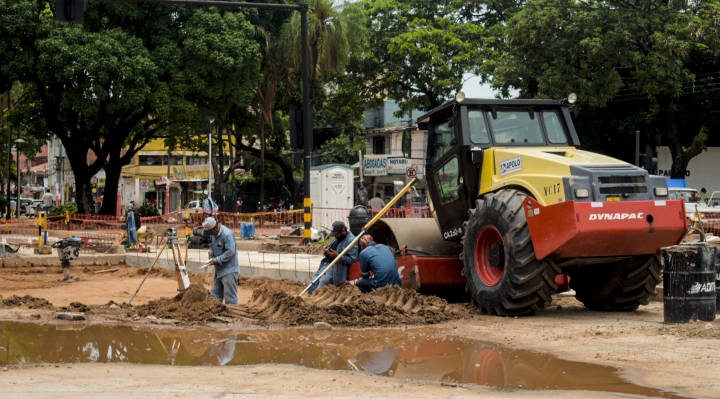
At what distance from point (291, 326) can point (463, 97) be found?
3.87 meters

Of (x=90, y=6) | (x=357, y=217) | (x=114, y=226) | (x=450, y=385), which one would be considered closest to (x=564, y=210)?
(x=450, y=385)

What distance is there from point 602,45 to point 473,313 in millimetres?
22633

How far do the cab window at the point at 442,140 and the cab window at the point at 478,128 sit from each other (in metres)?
0.37

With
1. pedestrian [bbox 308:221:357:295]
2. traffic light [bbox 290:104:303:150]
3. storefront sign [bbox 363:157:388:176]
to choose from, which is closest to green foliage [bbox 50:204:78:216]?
storefront sign [bbox 363:157:388:176]

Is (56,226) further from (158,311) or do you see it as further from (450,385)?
(450,385)

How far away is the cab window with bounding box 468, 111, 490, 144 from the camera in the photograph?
12.3m

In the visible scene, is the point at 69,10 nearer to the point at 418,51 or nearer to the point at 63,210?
the point at 63,210

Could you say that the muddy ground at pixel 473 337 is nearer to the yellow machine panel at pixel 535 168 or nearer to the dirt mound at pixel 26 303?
the dirt mound at pixel 26 303

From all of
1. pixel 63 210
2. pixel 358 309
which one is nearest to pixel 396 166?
pixel 63 210

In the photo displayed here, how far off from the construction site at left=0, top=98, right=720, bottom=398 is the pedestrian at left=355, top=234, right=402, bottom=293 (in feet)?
0.98

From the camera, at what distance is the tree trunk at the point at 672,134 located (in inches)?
1426

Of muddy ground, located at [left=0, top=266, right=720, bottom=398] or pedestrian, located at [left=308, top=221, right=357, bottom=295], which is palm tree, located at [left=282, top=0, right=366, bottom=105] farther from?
muddy ground, located at [left=0, top=266, right=720, bottom=398]

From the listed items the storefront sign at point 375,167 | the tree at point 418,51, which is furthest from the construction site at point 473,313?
the storefront sign at point 375,167

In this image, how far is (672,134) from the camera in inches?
1447
